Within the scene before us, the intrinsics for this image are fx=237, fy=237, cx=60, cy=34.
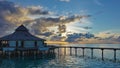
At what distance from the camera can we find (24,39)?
53.6m

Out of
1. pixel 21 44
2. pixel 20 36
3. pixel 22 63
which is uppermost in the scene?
pixel 20 36

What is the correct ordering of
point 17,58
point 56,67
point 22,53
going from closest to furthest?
1. point 56,67
2. point 17,58
3. point 22,53

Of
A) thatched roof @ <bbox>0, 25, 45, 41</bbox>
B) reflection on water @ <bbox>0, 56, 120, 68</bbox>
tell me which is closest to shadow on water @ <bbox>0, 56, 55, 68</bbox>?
reflection on water @ <bbox>0, 56, 120, 68</bbox>

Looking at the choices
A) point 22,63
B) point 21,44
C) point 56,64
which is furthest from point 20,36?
point 56,64

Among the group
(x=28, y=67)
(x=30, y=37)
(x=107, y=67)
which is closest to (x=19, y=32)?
(x=30, y=37)

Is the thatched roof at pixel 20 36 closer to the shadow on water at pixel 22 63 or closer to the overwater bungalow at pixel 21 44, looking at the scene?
the overwater bungalow at pixel 21 44

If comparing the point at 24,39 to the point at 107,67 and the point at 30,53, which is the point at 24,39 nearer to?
the point at 30,53

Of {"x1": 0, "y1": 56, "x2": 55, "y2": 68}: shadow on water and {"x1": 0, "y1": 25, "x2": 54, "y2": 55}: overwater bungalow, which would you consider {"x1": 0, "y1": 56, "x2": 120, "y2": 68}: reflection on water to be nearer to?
Answer: {"x1": 0, "y1": 56, "x2": 55, "y2": 68}: shadow on water

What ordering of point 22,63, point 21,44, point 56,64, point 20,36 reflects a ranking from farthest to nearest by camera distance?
point 20,36
point 21,44
point 22,63
point 56,64

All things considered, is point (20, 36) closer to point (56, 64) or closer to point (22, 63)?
point (22, 63)

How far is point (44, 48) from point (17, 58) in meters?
6.67

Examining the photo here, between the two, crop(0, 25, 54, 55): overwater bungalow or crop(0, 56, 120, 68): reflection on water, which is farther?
crop(0, 25, 54, 55): overwater bungalow

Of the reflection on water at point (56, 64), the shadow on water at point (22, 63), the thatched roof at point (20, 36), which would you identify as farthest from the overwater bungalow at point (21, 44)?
the reflection on water at point (56, 64)

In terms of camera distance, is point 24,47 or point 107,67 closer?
point 107,67
